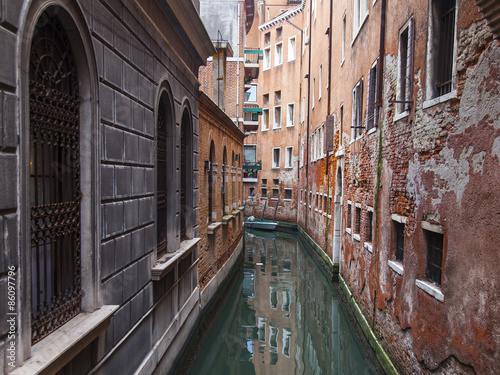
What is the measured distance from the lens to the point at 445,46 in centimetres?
478

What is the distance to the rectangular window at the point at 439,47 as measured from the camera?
472 cm

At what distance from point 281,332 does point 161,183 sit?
437cm

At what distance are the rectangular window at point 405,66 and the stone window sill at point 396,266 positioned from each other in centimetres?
221

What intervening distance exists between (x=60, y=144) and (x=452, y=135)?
3.67m

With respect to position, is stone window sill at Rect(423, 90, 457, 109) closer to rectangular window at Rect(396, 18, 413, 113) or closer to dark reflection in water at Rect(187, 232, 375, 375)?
rectangular window at Rect(396, 18, 413, 113)

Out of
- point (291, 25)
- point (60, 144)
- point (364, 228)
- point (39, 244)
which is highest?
point (291, 25)

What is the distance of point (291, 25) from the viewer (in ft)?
92.5

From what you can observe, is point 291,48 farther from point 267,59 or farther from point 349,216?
point 349,216

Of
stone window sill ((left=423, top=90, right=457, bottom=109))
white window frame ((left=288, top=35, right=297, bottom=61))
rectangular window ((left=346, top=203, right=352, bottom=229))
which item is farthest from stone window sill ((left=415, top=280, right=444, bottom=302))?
white window frame ((left=288, top=35, right=297, bottom=61))

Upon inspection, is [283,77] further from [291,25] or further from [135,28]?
[135,28]

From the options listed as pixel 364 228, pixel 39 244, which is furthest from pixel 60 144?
pixel 364 228

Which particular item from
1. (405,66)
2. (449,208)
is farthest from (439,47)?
(449,208)

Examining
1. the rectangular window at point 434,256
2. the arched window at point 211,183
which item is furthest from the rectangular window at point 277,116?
the rectangular window at point 434,256

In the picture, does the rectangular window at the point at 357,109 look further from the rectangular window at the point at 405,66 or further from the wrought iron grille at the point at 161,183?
the wrought iron grille at the point at 161,183
